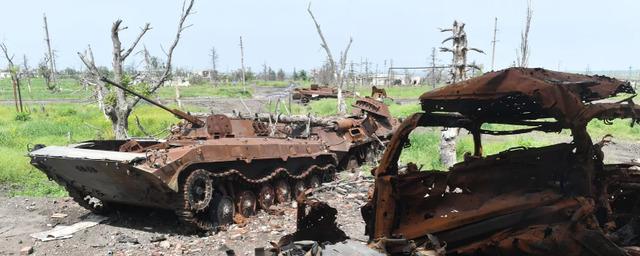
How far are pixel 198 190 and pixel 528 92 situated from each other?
21.6 feet

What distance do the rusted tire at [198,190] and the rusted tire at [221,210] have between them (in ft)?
1.05

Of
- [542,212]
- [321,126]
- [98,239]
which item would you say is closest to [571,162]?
[542,212]

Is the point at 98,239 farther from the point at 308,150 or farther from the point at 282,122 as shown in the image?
the point at 282,122

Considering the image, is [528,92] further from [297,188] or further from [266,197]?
[297,188]

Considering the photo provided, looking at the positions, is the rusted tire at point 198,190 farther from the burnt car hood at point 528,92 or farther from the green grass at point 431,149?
the green grass at point 431,149

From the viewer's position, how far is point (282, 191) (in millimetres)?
11703

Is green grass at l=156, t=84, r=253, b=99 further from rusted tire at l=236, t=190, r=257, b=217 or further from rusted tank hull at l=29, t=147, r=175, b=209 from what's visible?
rusted tank hull at l=29, t=147, r=175, b=209

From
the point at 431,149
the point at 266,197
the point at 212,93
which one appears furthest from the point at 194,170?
the point at 212,93

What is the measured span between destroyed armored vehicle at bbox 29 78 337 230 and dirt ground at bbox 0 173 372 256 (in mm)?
396

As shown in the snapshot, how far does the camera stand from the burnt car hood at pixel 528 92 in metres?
→ 3.86

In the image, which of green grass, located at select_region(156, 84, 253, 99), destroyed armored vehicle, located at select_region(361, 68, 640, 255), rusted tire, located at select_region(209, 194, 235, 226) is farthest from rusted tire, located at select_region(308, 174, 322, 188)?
green grass, located at select_region(156, 84, 253, 99)

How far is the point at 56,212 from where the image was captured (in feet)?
36.8

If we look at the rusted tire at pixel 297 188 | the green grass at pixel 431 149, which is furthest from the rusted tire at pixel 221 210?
the green grass at pixel 431 149

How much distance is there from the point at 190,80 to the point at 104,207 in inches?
2792
